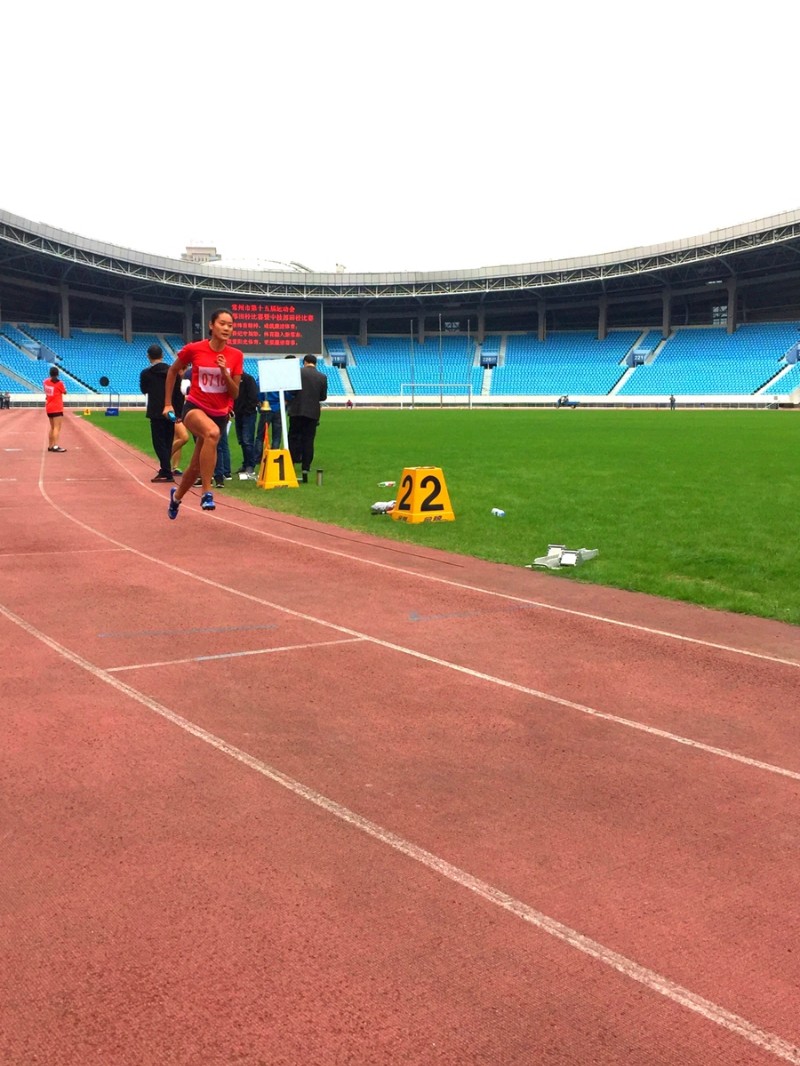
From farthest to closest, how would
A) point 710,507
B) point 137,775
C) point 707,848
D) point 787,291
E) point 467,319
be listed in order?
point 467,319
point 787,291
point 710,507
point 137,775
point 707,848

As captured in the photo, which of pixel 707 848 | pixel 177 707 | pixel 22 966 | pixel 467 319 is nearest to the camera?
pixel 22 966

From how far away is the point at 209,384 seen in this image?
30.3ft

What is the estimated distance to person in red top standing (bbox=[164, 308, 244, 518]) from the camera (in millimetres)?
9008

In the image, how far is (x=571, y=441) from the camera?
27188mm

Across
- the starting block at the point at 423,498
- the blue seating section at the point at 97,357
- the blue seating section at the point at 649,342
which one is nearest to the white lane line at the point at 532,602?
the starting block at the point at 423,498

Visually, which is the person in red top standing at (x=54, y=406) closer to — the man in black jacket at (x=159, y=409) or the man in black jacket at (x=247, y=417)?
the man in black jacket at (x=159, y=409)

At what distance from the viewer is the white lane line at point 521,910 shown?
222cm

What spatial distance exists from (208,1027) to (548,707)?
9.10ft

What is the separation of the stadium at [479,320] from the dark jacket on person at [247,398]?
5225cm

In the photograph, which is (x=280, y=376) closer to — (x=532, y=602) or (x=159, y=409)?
(x=159, y=409)

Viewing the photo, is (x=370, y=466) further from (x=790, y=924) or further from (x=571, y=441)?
(x=790, y=924)

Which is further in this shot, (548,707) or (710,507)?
(710,507)

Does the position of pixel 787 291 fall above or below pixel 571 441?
above

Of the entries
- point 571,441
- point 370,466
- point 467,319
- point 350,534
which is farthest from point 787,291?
point 350,534
